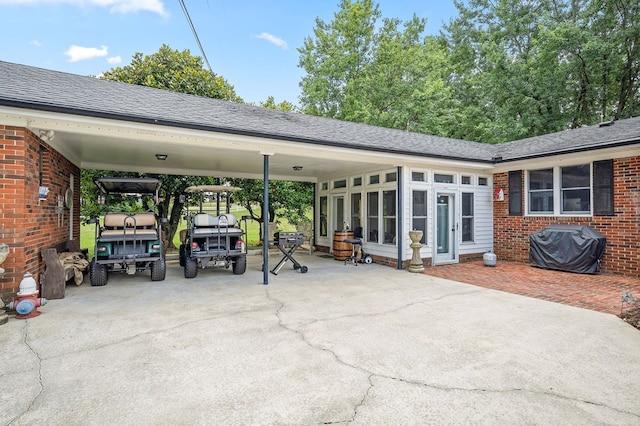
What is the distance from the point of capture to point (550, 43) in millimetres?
15227

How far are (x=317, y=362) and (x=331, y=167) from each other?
7392 millimetres

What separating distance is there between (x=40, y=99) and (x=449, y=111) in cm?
1886

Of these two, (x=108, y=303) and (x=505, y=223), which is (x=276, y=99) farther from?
(x=108, y=303)

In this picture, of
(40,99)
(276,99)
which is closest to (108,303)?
(40,99)

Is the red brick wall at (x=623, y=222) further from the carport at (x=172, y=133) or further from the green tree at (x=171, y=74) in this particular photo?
the green tree at (x=171, y=74)

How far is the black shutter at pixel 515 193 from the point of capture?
9.34 meters

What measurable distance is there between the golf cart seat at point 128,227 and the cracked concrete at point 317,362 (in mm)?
1427

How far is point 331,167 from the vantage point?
9.91 meters

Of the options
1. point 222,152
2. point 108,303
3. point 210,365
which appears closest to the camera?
point 210,365

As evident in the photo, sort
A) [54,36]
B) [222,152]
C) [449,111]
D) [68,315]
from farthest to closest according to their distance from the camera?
[449,111]
[54,36]
[222,152]
[68,315]

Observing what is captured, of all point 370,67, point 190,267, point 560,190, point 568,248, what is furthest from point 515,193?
point 370,67

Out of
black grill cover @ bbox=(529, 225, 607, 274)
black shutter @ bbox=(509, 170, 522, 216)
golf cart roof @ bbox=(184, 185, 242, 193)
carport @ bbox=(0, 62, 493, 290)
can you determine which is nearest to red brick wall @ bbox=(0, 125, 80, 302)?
carport @ bbox=(0, 62, 493, 290)

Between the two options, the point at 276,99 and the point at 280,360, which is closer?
the point at 280,360

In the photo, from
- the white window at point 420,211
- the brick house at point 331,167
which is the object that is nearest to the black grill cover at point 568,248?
the brick house at point 331,167
